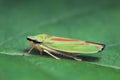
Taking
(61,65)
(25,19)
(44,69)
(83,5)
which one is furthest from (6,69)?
(83,5)

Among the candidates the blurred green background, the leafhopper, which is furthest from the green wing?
the blurred green background

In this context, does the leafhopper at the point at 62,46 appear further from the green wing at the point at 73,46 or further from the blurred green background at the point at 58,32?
the blurred green background at the point at 58,32

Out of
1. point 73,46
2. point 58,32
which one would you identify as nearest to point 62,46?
point 73,46

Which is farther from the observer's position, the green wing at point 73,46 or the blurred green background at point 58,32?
the green wing at point 73,46

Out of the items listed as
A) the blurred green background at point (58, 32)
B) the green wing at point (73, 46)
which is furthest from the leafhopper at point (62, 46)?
the blurred green background at point (58, 32)

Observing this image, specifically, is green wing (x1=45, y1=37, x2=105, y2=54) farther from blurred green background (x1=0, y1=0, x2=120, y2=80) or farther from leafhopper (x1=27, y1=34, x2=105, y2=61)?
blurred green background (x1=0, y1=0, x2=120, y2=80)

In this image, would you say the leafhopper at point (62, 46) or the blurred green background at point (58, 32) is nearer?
the blurred green background at point (58, 32)
